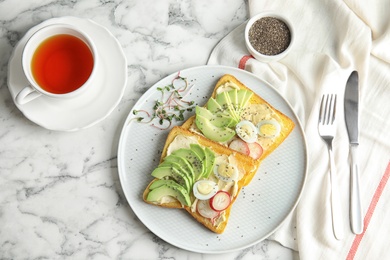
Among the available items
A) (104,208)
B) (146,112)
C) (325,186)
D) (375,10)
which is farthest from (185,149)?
(375,10)

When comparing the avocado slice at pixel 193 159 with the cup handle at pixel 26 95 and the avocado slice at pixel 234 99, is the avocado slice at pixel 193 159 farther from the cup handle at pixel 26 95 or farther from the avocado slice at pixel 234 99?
the cup handle at pixel 26 95

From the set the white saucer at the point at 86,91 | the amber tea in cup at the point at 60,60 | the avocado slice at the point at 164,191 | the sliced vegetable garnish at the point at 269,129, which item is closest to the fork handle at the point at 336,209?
the sliced vegetable garnish at the point at 269,129

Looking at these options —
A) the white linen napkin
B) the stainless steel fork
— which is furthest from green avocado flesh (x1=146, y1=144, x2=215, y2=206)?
the stainless steel fork

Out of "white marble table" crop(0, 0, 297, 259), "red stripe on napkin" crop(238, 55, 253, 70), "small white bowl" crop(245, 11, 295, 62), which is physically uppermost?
"small white bowl" crop(245, 11, 295, 62)

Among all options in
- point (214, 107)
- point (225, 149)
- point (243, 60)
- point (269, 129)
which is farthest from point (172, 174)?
point (243, 60)

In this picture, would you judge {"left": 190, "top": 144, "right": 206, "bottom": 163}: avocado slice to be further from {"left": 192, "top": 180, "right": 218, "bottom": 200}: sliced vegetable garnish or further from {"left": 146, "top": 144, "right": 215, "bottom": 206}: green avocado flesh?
{"left": 192, "top": 180, "right": 218, "bottom": 200}: sliced vegetable garnish
